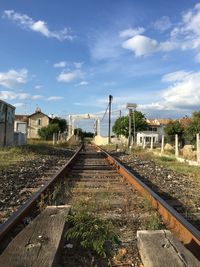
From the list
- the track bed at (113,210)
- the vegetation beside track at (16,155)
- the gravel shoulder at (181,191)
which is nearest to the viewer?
the track bed at (113,210)

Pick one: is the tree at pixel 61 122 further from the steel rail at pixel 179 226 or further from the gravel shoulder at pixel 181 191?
the steel rail at pixel 179 226

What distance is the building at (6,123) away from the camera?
2584 cm

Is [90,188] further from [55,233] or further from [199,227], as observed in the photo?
[55,233]

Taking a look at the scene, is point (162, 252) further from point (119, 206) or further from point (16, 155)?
point (16, 155)

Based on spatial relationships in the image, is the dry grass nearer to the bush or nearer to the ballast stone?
the bush

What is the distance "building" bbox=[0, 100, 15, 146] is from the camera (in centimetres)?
2584

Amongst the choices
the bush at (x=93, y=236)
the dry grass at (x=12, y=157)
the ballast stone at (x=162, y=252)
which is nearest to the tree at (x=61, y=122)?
the dry grass at (x=12, y=157)

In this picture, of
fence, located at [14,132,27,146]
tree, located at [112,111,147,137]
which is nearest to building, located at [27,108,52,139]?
tree, located at [112,111,147,137]

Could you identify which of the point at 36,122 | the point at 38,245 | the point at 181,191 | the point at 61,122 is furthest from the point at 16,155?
the point at 36,122

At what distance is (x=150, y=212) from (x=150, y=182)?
13.6 feet

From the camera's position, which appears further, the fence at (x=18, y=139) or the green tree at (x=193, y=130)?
the green tree at (x=193, y=130)

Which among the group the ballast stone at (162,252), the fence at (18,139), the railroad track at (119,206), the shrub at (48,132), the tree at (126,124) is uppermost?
the tree at (126,124)

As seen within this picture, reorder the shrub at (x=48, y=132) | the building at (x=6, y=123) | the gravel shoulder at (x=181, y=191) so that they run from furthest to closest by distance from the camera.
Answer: the shrub at (x=48, y=132) < the building at (x=6, y=123) < the gravel shoulder at (x=181, y=191)

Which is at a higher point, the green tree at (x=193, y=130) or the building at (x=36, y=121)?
the building at (x=36, y=121)
